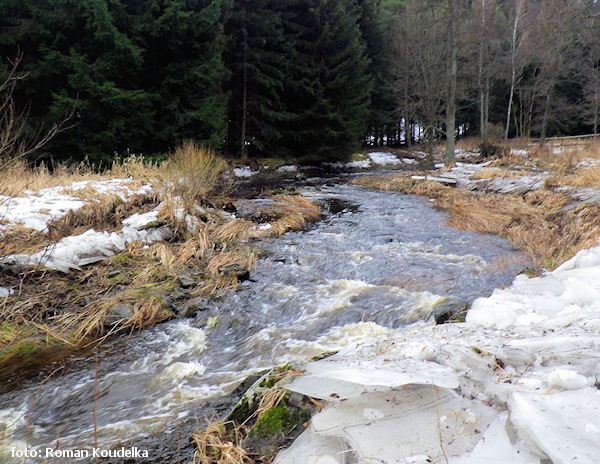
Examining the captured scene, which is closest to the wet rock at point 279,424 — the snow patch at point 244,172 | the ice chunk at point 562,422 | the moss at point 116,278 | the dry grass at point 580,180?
the ice chunk at point 562,422

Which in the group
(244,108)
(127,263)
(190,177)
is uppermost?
(244,108)

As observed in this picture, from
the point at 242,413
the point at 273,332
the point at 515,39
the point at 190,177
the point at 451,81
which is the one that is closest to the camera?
the point at 242,413

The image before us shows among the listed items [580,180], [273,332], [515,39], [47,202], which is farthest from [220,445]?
[515,39]

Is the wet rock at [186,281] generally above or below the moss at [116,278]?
below

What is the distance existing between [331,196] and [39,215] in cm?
692

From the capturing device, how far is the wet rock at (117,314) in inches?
140

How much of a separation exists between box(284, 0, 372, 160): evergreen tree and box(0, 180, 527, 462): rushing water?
12.9 metres

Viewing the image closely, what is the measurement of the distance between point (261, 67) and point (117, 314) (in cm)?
1591

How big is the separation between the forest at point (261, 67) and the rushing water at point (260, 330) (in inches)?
175

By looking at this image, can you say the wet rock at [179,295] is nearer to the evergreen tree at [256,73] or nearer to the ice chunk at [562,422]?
the ice chunk at [562,422]

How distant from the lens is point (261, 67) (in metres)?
17.1

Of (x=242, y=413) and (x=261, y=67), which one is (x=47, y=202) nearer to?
(x=242, y=413)

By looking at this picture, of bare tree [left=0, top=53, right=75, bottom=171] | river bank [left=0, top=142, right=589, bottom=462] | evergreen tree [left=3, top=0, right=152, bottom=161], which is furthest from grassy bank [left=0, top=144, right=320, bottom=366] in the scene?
evergreen tree [left=3, top=0, right=152, bottom=161]

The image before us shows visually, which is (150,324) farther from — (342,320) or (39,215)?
(39,215)
